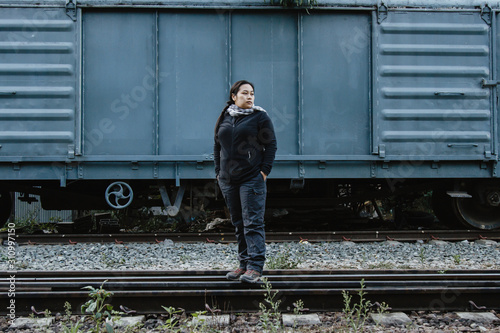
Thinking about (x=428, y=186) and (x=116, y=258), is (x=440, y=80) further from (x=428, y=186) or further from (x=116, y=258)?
(x=116, y=258)

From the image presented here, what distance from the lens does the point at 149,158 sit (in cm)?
625

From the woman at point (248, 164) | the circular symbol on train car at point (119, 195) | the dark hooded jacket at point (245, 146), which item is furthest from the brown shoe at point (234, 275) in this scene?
the circular symbol on train car at point (119, 195)

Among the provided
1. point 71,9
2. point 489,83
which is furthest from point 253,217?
point 489,83

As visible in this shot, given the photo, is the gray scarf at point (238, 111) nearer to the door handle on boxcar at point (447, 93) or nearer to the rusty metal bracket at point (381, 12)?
the rusty metal bracket at point (381, 12)

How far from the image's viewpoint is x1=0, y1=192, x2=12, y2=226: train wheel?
7.04 meters

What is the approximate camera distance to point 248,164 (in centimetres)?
332

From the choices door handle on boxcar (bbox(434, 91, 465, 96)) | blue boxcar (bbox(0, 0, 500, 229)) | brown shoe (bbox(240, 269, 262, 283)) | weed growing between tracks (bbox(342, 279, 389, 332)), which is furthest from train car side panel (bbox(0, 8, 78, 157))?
door handle on boxcar (bbox(434, 91, 465, 96))

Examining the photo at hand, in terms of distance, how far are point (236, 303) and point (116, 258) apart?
102 inches

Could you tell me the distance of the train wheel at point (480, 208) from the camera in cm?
682

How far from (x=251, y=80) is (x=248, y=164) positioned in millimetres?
3429

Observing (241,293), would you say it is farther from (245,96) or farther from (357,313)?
(245,96)

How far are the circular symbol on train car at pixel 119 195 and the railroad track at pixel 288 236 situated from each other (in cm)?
52

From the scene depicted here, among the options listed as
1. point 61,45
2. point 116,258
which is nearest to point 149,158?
point 116,258

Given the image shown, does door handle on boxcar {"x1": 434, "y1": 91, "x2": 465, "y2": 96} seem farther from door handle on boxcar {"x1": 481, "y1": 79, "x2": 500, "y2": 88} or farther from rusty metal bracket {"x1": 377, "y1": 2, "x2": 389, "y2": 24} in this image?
rusty metal bracket {"x1": 377, "y1": 2, "x2": 389, "y2": 24}
